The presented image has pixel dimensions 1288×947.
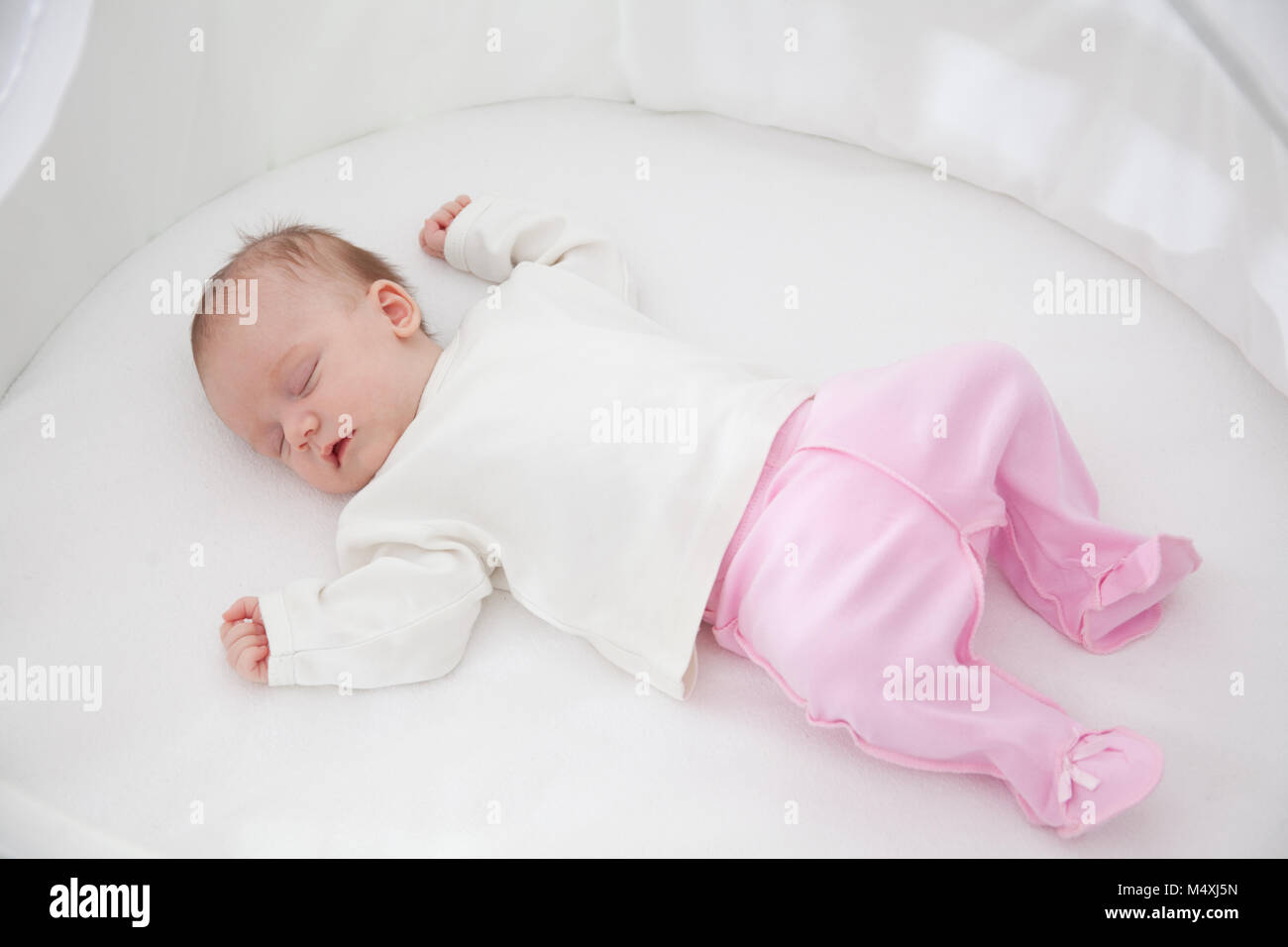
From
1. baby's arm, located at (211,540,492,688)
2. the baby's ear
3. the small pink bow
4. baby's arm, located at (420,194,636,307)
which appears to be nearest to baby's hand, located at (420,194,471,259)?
baby's arm, located at (420,194,636,307)

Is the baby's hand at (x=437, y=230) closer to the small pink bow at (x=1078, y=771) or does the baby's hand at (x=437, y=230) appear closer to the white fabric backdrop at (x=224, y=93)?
the white fabric backdrop at (x=224, y=93)

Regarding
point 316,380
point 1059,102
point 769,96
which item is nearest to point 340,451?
point 316,380

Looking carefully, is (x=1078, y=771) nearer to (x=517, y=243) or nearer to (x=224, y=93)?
(x=517, y=243)

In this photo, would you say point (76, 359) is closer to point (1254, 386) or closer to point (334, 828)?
point (334, 828)

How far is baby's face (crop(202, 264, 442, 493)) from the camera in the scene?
1.27 m

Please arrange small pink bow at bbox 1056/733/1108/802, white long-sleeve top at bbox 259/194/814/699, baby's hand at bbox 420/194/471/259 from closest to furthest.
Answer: small pink bow at bbox 1056/733/1108/802 → white long-sleeve top at bbox 259/194/814/699 → baby's hand at bbox 420/194/471/259

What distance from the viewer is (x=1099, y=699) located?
1.18 meters

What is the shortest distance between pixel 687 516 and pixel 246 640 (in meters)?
0.46

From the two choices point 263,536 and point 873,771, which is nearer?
point 873,771

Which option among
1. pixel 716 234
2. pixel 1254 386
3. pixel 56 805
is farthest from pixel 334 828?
pixel 1254 386

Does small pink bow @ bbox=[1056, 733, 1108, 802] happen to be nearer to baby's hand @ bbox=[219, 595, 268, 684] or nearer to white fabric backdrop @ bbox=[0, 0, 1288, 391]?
white fabric backdrop @ bbox=[0, 0, 1288, 391]

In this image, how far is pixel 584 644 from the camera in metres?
1.26
